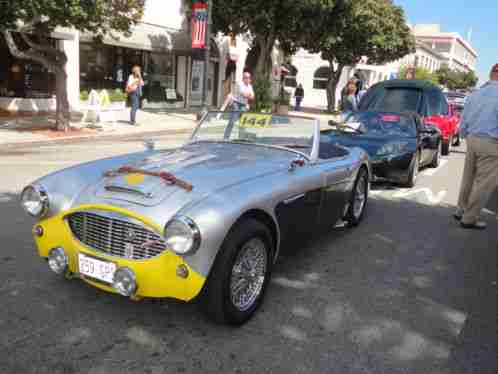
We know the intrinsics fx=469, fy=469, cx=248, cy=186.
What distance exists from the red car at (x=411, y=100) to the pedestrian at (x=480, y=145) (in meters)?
6.10

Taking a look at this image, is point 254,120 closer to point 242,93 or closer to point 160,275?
point 160,275

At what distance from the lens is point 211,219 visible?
2.80 m

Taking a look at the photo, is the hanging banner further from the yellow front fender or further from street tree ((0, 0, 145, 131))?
the yellow front fender

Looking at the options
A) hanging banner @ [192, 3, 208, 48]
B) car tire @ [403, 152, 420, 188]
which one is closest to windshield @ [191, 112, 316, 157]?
car tire @ [403, 152, 420, 188]

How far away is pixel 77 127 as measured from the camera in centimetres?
1398

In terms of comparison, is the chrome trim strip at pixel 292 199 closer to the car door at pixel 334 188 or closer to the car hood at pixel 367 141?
the car door at pixel 334 188

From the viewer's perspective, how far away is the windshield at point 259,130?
14.6ft

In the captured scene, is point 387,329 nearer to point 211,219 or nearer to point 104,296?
point 211,219

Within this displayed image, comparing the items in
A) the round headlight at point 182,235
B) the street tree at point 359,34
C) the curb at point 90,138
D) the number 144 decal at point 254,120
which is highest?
the street tree at point 359,34

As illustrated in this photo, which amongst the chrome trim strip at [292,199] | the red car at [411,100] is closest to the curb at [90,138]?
the red car at [411,100]

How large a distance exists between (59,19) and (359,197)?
8.76 metres

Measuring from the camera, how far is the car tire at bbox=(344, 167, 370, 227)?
5430mm

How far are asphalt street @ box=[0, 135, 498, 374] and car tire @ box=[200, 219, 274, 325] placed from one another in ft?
0.46

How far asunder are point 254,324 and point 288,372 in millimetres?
586
